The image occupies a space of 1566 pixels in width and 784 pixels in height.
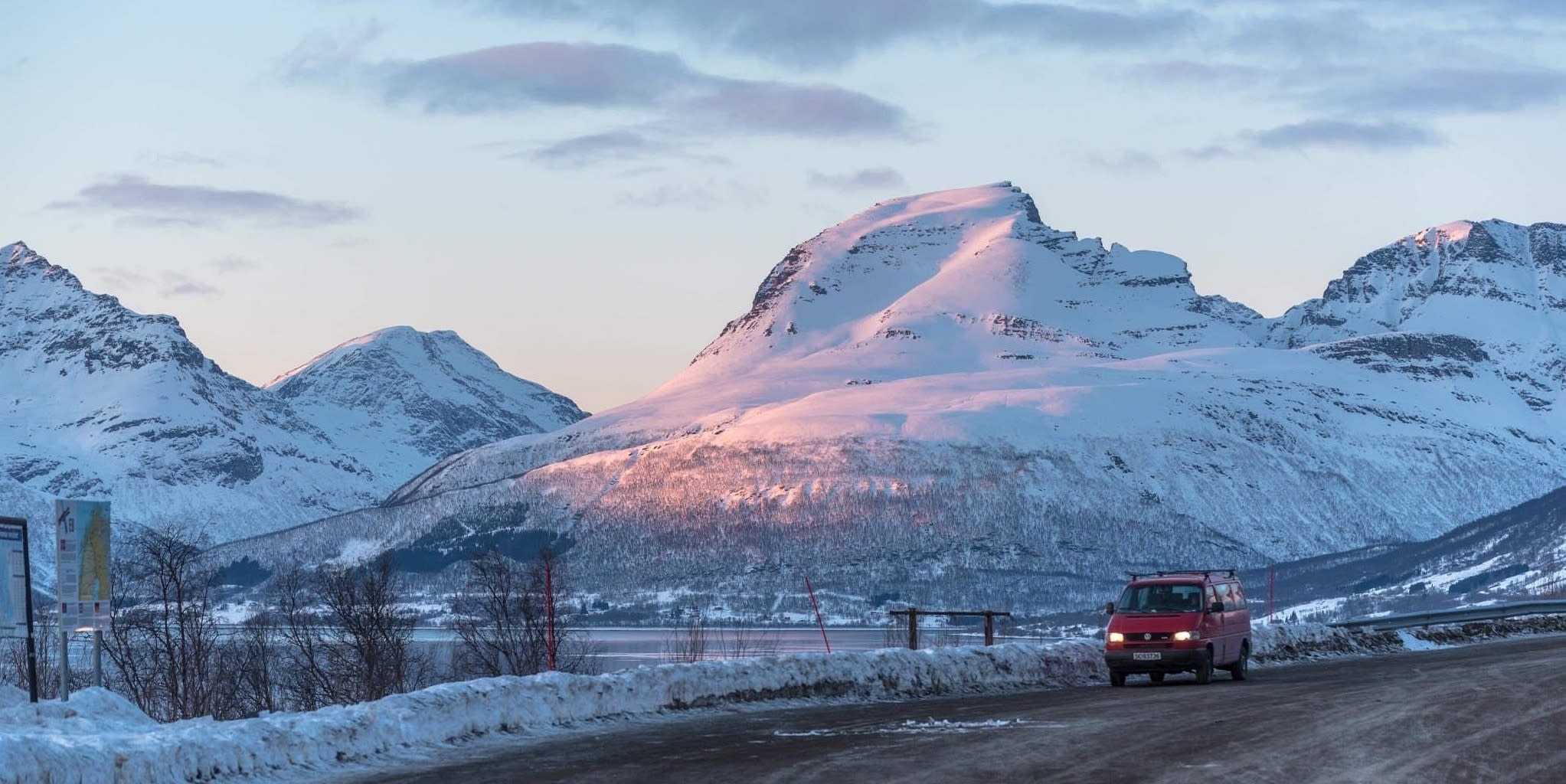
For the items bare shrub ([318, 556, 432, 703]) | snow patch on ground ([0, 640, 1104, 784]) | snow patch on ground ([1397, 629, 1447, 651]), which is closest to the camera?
snow patch on ground ([0, 640, 1104, 784])

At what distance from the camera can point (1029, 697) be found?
38281 mm

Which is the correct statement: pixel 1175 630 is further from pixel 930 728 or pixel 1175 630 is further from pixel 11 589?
pixel 11 589

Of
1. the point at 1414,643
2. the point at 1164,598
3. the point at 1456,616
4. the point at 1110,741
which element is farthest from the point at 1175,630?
the point at 1456,616

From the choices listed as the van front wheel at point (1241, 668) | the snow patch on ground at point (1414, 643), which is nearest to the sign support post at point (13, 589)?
the van front wheel at point (1241, 668)

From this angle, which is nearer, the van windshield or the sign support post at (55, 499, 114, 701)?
the sign support post at (55, 499, 114, 701)

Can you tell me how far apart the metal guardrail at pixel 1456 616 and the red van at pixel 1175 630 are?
45.3ft

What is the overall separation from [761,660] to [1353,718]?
11682 millimetres

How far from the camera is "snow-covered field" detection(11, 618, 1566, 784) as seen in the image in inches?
945

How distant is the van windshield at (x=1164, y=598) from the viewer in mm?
43500

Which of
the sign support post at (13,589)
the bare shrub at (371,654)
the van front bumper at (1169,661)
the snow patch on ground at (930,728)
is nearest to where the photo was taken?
the sign support post at (13,589)

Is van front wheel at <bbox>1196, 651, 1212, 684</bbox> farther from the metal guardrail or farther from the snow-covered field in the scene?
the metal guardrail

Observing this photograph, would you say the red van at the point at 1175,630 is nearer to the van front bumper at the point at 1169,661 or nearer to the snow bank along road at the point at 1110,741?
the van front bumper at the point at 1169,661

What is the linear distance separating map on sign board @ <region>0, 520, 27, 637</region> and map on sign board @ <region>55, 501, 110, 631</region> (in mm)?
732

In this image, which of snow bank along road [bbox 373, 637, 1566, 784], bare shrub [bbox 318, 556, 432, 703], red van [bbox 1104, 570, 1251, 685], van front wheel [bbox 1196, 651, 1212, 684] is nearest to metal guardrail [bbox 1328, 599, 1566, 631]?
red van [bbox 1104, 570, 1251, 685]
